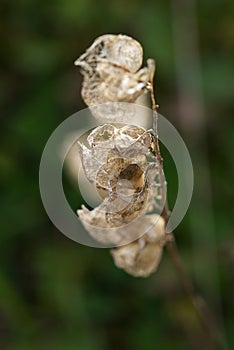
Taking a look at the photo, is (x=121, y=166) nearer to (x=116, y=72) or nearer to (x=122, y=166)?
(x=122, y=166)

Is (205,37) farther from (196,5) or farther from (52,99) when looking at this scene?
(52,99)

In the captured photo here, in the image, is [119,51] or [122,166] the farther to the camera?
[119,51]

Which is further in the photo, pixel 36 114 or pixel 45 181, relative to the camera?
pixel 36 114

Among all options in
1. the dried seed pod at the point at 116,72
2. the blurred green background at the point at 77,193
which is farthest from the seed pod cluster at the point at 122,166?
the blurred green background at the point at 77,193

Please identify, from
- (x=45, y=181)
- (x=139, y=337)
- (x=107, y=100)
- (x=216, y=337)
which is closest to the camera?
(x=107, y=100)

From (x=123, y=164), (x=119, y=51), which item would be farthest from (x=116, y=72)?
(x=123, y=164)

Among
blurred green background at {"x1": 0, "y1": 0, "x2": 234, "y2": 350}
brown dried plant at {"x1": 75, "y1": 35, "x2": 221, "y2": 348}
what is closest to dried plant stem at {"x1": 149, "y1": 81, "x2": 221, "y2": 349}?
brown dried plant at {"x1": 75, "y1": 35, "x2": 221, "y2": 348}

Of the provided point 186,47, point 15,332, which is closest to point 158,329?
point 15,332

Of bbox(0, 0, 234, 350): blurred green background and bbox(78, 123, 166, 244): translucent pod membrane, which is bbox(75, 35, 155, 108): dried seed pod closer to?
bbox(78, 123, 166, 244): translucent pod membrane

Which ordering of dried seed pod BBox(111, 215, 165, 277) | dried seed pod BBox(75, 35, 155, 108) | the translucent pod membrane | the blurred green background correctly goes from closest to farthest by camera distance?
the translucent pod membrane
dried seed pod BBox(75, 35, 155, 108)
dried seed pod BBox(111, 215, 165, 277)
the blurred green background
